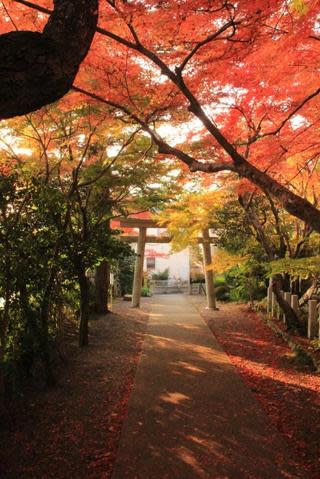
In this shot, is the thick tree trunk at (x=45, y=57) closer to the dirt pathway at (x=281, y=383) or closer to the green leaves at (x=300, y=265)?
the dirt pathway at (x=281, y=383)

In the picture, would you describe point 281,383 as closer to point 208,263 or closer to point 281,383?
point 281,383

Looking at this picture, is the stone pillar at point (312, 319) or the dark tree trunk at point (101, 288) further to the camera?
the dark tree trunk at point (101, 288)

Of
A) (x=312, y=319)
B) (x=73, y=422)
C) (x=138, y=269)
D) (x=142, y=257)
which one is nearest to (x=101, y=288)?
(x=138, y=269)

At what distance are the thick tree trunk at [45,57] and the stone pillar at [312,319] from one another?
8.55 m

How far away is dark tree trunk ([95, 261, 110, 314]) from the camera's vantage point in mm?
14050

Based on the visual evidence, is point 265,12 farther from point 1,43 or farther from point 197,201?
point 197,201

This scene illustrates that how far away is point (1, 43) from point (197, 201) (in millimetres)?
10687

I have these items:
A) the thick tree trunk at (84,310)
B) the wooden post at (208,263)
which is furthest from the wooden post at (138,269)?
the thick tree trunk at (84,310)

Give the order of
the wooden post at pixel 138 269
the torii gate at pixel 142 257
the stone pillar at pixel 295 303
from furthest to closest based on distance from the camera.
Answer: the wooden post at pixel 138 269 < the torii gate at pixel 142 257 < the stone pillar at pixel 295 303

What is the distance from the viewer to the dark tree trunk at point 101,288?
553 inches

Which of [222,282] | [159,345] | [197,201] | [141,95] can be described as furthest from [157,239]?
[141,95]

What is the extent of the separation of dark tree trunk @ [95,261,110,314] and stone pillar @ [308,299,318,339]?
7.33 metres

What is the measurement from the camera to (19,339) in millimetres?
6422

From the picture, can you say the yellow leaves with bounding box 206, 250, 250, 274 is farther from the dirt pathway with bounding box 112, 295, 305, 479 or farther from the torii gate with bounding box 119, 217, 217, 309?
the dirt pathway with bounding box 112, 295, 305, 479
